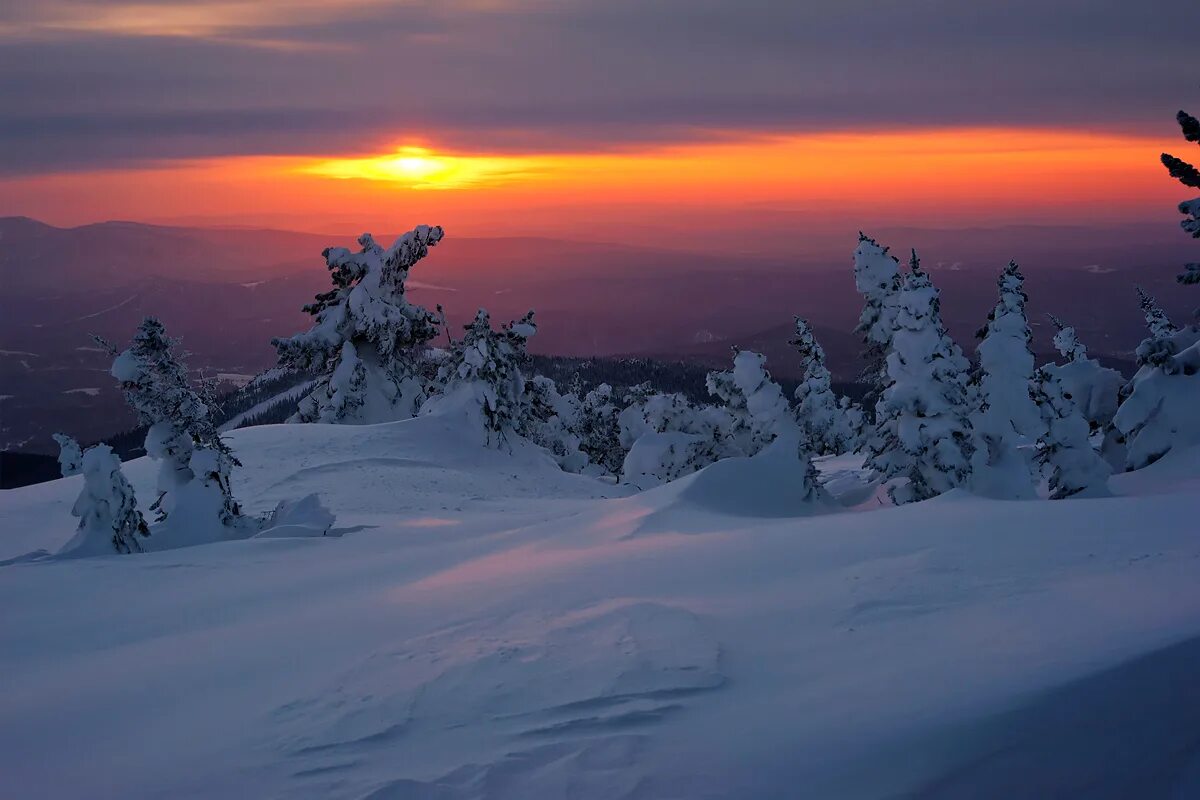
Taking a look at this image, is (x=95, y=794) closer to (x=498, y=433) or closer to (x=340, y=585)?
(x=340, y=585)

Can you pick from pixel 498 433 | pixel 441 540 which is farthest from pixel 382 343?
pixel 441 540

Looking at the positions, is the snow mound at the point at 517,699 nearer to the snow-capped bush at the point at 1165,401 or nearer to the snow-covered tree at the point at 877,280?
the snow-capped bush at the point at 1165,401

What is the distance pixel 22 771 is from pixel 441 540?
9.57 m

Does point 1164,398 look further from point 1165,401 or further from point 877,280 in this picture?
point 877,280

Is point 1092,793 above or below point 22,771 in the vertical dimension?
above

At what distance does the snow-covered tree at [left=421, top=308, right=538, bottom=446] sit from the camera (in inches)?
1377

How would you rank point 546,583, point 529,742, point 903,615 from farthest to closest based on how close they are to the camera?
point 546,583 → point 903,615 → point 529,742

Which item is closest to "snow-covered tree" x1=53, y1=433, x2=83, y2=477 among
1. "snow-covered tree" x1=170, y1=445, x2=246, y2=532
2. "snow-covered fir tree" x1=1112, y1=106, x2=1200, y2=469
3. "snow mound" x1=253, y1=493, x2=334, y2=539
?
"snow-covered tree" x1=170, y1=445, x2=246, y2=532

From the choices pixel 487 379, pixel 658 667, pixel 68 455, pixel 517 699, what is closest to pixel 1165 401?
pixel 658 667

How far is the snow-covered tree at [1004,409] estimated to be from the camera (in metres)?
20.6

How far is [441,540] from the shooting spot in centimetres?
1590

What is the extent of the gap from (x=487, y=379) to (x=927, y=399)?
19628 millimetres

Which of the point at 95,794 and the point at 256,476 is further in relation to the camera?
the point at 256,476

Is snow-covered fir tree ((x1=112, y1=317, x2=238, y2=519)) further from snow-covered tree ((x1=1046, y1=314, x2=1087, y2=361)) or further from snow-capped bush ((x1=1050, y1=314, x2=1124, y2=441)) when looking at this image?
snow-covered tree ((x1=1046, y1=314, x2=1087, y2=361))
